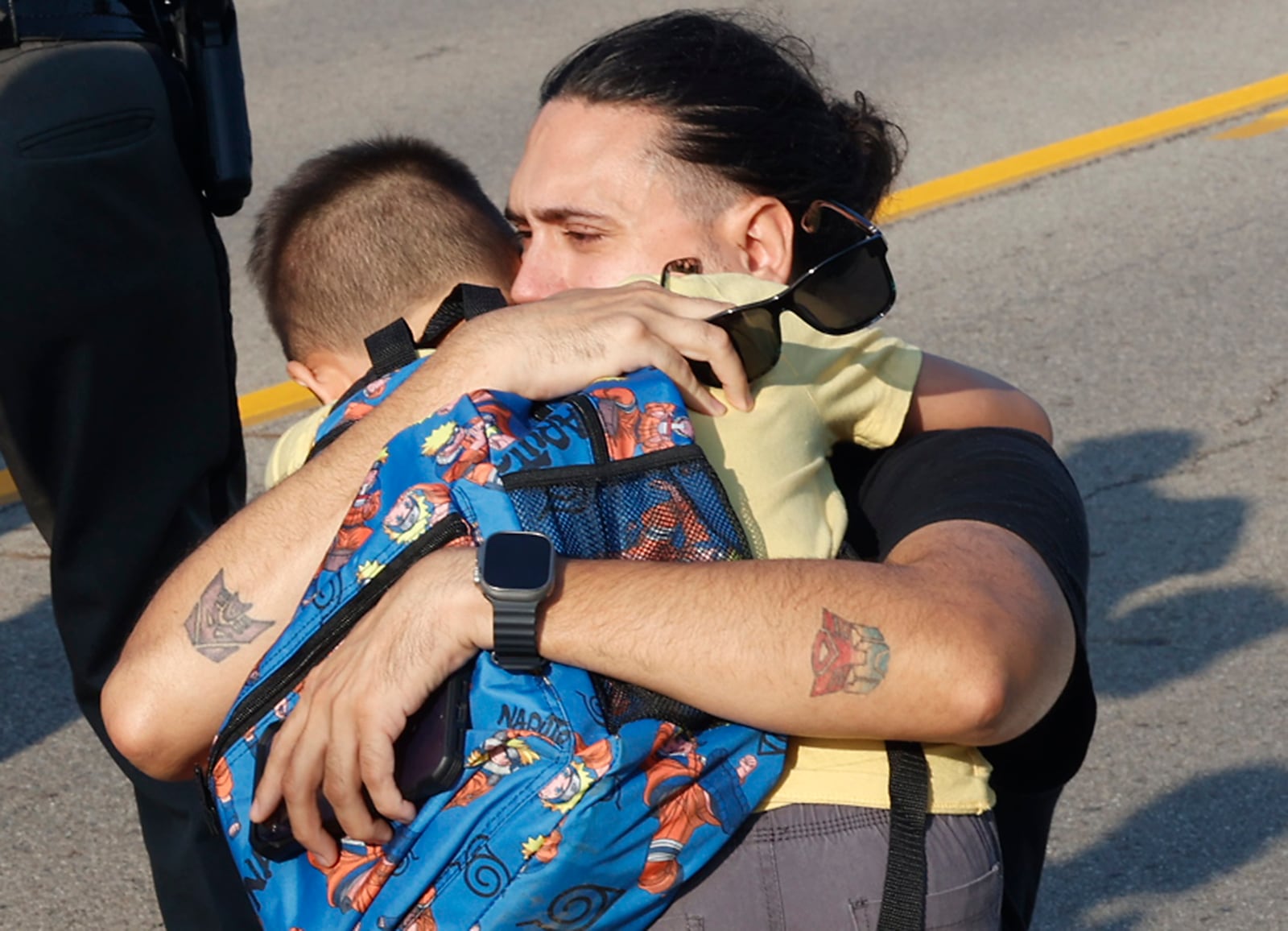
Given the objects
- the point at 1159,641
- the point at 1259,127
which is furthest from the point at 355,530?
the point at 1259,127

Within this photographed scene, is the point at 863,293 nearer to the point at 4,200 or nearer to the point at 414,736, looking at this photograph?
the point at 414,736

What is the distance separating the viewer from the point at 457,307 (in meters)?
1.85

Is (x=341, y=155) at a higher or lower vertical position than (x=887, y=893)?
higher

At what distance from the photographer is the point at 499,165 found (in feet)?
21.7

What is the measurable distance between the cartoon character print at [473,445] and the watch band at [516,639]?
0.12 meters

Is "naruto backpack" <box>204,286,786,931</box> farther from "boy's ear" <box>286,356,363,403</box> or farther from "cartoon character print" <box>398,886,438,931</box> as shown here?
"boy's ear" <box>286,356,363,403</box>

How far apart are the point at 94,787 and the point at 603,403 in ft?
7.76

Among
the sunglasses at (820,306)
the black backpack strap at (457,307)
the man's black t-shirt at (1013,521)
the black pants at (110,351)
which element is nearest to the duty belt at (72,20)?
the black pants at (110,351)

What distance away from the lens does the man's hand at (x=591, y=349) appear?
1598 millimetres

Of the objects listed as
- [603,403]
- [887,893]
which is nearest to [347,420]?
[603,403]

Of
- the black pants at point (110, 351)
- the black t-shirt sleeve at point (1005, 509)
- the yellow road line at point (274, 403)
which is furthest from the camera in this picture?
the yellow road line at point (274, 403)

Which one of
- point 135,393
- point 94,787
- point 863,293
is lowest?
point 94,787

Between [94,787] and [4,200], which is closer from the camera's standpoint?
[4,200]

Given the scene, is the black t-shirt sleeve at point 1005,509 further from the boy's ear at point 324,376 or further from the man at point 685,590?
the boy's ear at point 324,376
